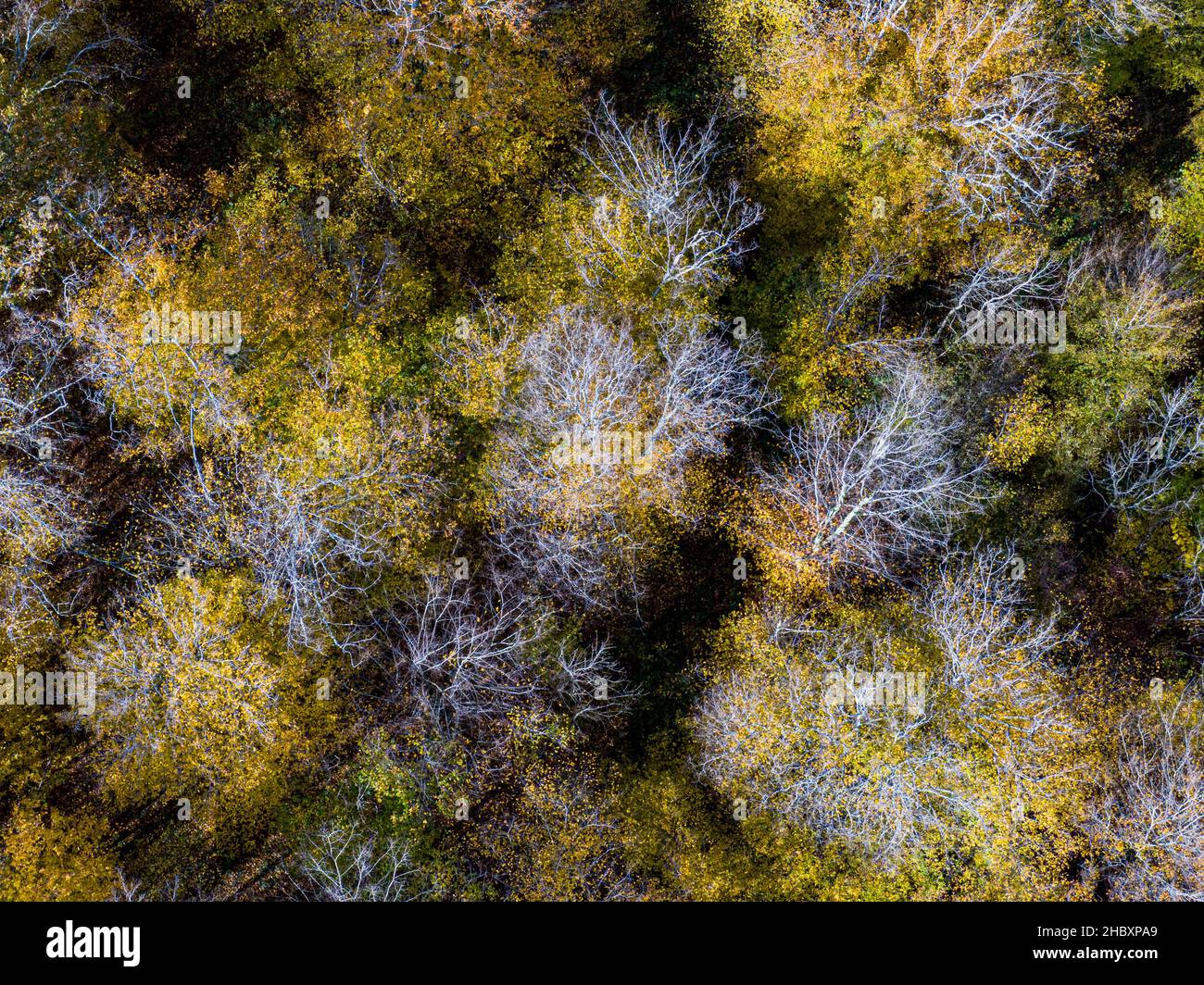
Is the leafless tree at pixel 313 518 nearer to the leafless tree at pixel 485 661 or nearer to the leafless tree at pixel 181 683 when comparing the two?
the leafless tree at pixel 181 683

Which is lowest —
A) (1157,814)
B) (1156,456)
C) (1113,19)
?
(1157,814)

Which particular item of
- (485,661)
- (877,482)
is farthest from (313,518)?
(877,482)

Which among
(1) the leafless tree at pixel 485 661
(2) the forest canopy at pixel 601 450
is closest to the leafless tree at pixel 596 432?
(2) the forest canopy at pixel 601 450

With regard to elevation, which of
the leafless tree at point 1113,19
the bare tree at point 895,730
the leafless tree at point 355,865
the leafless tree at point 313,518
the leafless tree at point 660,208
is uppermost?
the leafless tree at point 1113,19

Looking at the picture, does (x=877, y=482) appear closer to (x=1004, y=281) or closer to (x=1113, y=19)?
(x=1004, y=281)

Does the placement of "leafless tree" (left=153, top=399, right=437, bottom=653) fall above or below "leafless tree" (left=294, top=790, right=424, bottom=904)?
above

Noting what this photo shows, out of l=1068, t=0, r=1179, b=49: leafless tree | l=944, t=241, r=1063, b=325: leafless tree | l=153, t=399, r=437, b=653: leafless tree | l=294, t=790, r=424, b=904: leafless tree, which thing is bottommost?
l=294, t=790, r=424, b=904: leafless tree

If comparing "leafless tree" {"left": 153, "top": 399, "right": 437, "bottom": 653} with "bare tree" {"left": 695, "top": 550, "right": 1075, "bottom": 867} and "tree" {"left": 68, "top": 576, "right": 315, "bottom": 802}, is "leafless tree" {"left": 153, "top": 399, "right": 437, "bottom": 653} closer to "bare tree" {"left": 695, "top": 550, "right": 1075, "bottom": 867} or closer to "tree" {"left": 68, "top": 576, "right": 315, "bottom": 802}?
"tree" {"left": 68, "top": 576, "right": 315, "bottom": 802}

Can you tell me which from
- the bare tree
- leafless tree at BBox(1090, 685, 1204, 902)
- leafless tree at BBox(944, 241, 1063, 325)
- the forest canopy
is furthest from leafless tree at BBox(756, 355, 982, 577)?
leafless tree at BBox(1090, 685, 1204, 902)

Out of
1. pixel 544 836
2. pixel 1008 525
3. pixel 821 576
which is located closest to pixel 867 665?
pixel 821 576

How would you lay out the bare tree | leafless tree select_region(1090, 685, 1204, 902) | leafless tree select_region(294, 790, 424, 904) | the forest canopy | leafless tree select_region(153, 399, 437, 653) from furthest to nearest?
leafless tree select_region(153, 399, 437, 653)
the forest canopy
the bare tree
leafless tree select_region(294, 790, 424, 904)
leafless tree select_region(1090, 685, 1204, 902)

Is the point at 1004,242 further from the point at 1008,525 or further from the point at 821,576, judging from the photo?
the point at 821,576
